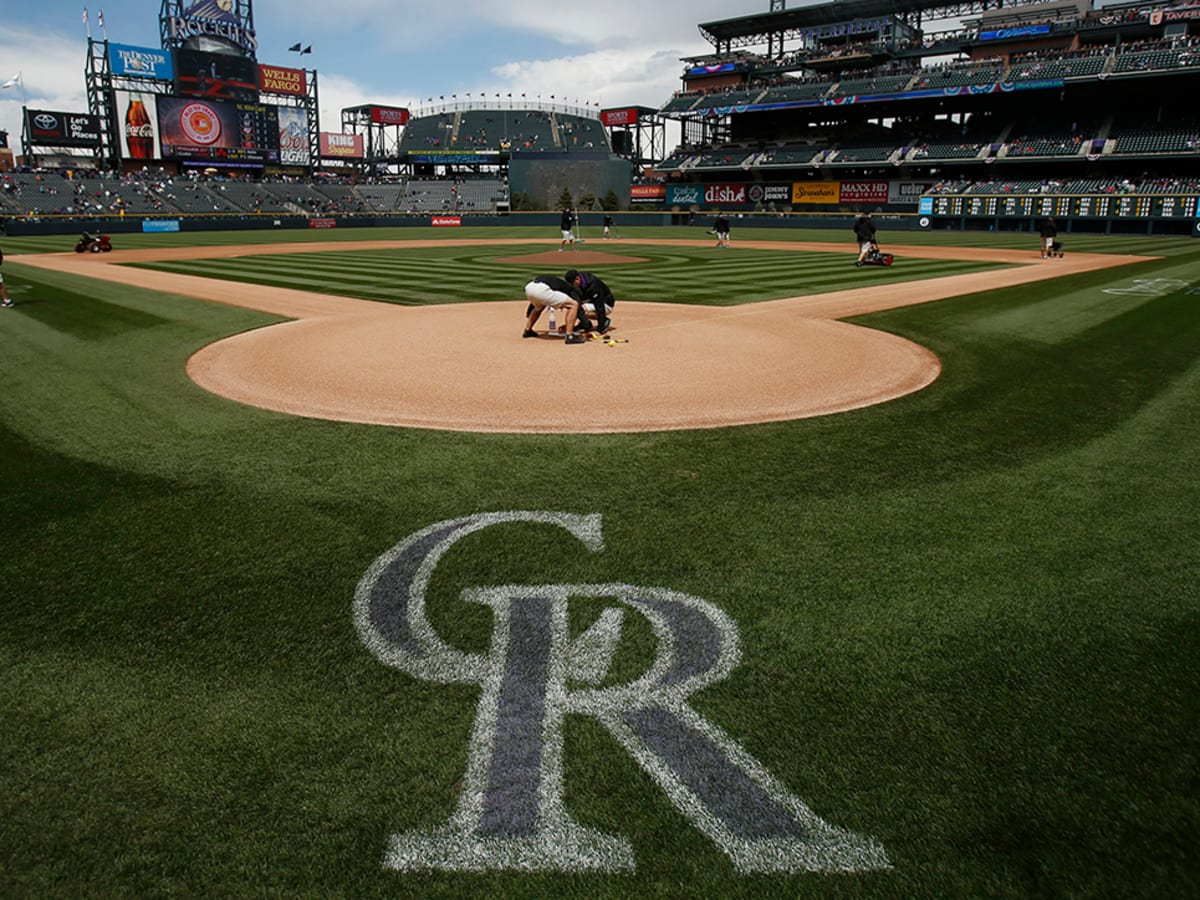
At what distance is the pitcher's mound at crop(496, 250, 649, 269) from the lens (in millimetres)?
26531

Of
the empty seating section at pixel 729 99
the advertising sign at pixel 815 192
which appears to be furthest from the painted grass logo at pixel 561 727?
the empty seating section at pixel 729 99

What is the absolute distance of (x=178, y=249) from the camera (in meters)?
35.0

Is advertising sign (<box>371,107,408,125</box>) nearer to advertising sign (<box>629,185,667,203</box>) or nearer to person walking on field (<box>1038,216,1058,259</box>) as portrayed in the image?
advertising sign (<box>629,185,667,203</box>)

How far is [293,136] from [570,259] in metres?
63.9

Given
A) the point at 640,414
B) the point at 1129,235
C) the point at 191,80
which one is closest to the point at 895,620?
the point at 640,414

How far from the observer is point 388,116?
105 m

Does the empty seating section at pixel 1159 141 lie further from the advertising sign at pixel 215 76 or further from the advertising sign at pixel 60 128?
the advertising sign at pixel 60 128

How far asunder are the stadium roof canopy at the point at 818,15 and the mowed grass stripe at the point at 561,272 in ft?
153

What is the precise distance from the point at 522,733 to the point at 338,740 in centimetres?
72

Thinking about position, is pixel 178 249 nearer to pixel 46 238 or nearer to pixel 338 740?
pixel 46 238

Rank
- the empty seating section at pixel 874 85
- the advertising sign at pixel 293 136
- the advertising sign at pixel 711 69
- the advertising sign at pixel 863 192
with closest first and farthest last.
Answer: the empty seating section at pixel 874 85 < the advertising sign at pixel 863 192 < the advertising sign at pixel 711 69 < the advertising sign at pixel 293 136

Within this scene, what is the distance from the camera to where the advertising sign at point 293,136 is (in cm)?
7762

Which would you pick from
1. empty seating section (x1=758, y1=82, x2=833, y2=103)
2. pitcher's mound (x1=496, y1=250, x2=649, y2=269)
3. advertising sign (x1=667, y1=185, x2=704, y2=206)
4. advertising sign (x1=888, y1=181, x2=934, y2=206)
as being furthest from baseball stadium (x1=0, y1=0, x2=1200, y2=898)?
advertising sign (x1=667, y1=185, x2=704, y2=206)

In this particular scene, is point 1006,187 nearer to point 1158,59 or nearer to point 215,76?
point 1158,59
